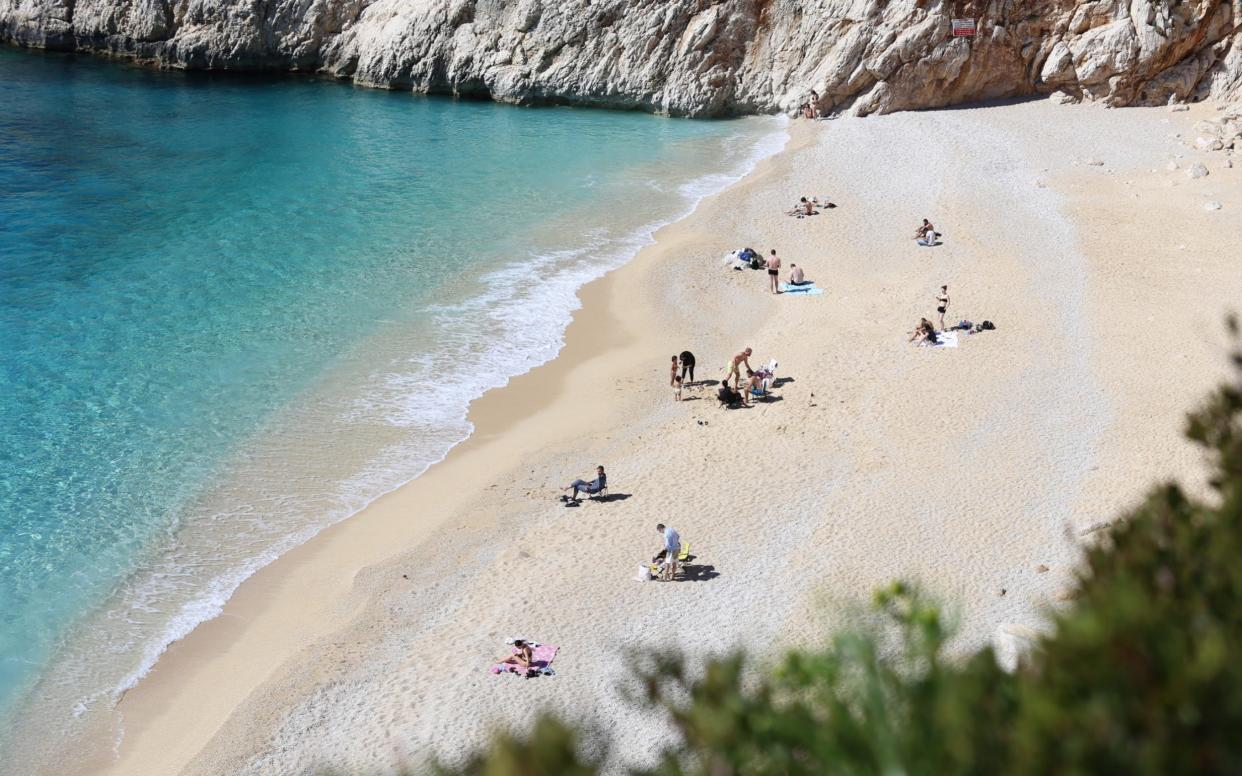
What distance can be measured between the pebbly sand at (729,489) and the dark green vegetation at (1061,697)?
2.42ft

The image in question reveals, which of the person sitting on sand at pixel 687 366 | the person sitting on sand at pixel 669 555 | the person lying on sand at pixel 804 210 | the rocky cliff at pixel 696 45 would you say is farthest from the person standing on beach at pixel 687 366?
the rocky cliff at pixel 696 45

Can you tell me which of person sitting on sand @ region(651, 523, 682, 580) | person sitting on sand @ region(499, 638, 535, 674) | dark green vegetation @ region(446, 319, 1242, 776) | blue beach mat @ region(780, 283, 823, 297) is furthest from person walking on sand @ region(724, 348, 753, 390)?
dark green vegetation @ region(446, 319, 1242, 776)

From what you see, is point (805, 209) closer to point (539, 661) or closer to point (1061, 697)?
point (539, 661)

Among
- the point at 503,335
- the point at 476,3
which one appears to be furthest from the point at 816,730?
the point at 476,3

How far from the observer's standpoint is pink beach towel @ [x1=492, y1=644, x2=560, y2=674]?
13.4 meters

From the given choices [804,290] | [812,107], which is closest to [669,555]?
[804,290]

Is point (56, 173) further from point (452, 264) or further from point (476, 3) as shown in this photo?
point (476, 3)

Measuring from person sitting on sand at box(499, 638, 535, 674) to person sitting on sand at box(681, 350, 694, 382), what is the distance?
9.10m

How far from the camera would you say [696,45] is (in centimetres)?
4809

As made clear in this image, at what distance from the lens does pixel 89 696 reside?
1413 cm

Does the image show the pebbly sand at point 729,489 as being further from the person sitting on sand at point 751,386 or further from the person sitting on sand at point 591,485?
the person sitting on sand at point 751,386

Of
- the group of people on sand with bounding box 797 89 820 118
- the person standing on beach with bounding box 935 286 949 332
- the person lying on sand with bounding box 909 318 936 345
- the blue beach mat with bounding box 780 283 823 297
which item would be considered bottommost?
the blue beach mat with bounding box 780 283 823 297

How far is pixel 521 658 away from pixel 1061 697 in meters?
9.79

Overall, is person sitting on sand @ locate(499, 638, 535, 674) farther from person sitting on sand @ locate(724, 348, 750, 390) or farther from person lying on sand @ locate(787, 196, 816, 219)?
person lying on sand @ locate(787, 196, 816, 219)
